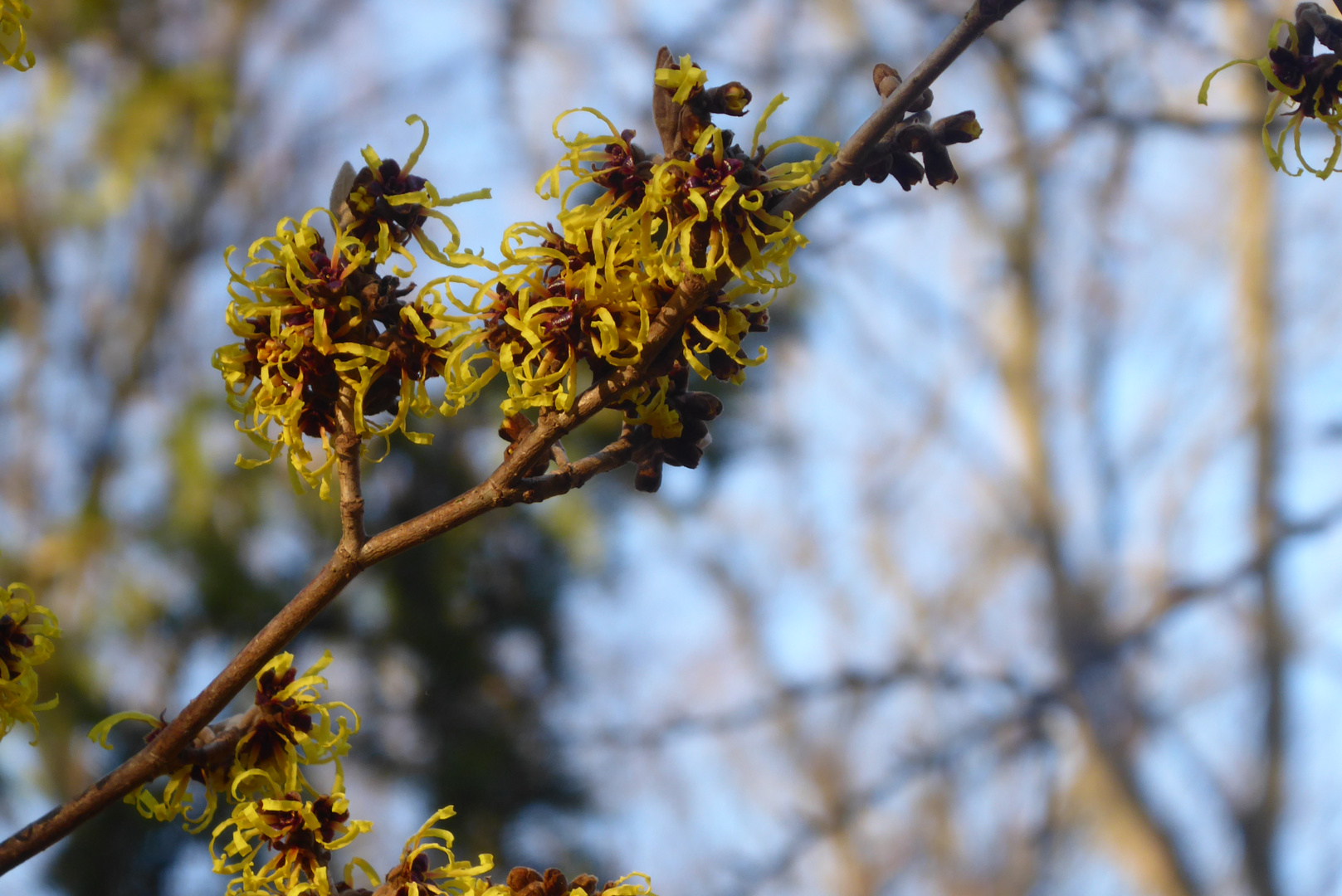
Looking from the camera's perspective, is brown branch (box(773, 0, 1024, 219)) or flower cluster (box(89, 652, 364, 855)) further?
flower cluster (box(89, 652, 364, 855))

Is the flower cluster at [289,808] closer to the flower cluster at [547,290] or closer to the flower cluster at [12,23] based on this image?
the flower cluster at [547,290]

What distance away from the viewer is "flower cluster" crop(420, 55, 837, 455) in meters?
0.49

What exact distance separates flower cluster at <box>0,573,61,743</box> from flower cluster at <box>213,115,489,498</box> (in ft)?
0.67

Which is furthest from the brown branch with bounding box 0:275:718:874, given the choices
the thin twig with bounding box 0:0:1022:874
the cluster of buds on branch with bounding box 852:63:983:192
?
the cluster of buds on branch with bounding box 852:63:983:192

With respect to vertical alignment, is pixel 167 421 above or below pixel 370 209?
above

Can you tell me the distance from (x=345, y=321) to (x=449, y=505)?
0.13m

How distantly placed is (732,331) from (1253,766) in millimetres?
4194

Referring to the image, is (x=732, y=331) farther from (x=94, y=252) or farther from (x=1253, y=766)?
(x=94, y=252)

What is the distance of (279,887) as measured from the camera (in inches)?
24.1

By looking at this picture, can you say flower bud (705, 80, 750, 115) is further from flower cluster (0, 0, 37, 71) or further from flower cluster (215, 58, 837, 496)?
flower cluster (0, 0, 37, 71)

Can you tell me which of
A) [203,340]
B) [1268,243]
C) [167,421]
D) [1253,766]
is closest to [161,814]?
[167,421]

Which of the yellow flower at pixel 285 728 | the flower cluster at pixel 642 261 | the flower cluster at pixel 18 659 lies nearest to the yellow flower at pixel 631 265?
the flower cluster at pixel 642 261

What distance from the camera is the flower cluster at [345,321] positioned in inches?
22.4

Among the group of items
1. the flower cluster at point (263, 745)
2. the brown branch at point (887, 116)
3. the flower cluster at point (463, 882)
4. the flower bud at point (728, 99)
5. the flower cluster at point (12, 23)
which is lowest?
the flower cluster at point (463, 882)
